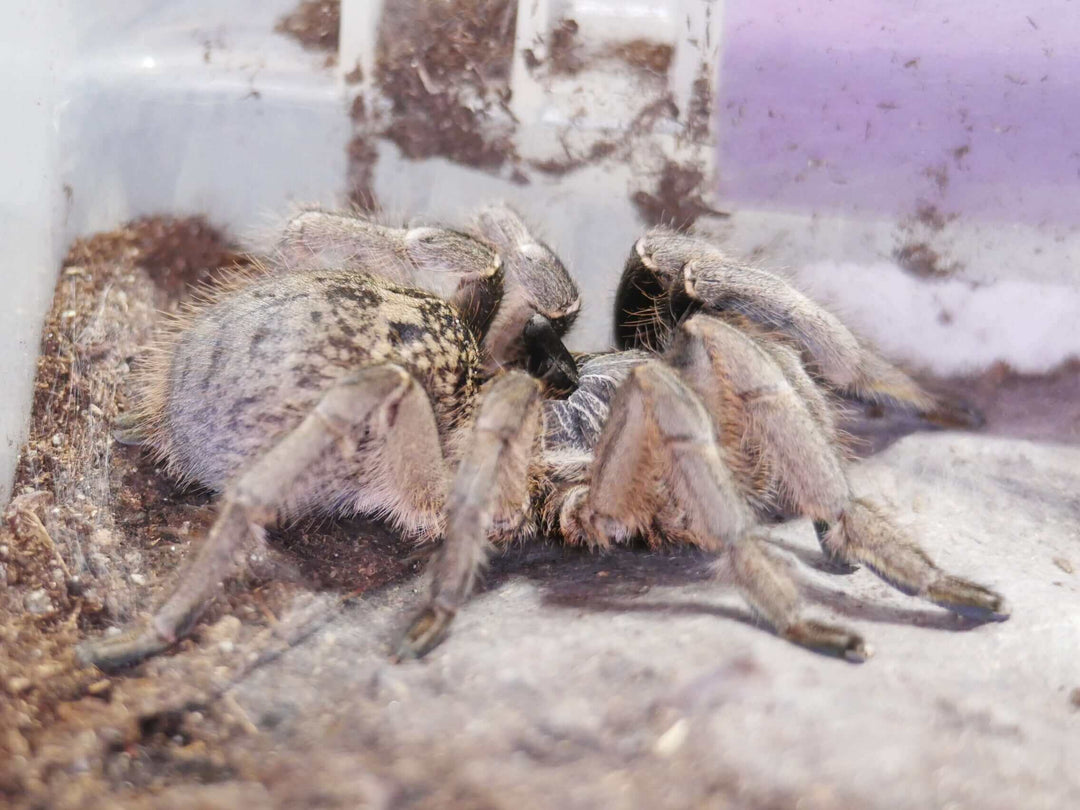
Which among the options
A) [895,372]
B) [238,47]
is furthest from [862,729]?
[238,47]

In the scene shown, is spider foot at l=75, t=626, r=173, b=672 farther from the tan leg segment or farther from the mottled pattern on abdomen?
the tan leg segment

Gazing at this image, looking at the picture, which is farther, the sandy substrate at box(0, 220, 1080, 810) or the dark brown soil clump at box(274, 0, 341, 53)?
the dark brown soil clump at box(274, 0, 341, 53)

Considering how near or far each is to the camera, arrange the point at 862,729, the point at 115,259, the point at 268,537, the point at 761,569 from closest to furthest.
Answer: the point at 862,729, the point at 761,569, the point at 268,537, the point at 115,259

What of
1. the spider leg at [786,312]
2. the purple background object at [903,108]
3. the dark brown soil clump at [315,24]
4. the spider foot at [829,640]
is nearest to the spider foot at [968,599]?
the spider foot at [829,640]

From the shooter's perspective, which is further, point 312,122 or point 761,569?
point 312,122

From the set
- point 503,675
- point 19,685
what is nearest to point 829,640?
point 503,675

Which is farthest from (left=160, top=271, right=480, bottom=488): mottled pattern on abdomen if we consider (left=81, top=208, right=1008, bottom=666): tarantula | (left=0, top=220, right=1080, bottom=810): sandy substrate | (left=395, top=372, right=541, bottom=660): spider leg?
(left=0, top=220, right=1080, bottom=810): sandy substrate

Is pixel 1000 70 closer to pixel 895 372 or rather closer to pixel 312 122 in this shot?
pixel 895 372

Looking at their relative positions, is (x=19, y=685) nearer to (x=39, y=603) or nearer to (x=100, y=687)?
(x=100, y=687)
